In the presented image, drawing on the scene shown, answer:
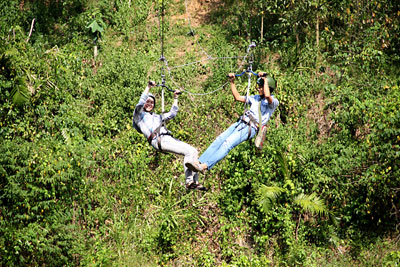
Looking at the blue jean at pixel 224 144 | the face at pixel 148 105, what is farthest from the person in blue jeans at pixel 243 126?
the face at pixel 148 105

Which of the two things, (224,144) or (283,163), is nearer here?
(224,144)

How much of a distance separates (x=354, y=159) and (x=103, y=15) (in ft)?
23.8

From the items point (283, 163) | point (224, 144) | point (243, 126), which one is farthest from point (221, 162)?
point (224, 144)

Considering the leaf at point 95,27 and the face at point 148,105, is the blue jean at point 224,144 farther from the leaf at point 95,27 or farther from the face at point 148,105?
the leaf at point 95,27

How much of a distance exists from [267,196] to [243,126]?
2923 millimetres

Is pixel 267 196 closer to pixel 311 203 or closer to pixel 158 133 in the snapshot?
pixel 311 203

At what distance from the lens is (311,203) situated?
39.0 feet

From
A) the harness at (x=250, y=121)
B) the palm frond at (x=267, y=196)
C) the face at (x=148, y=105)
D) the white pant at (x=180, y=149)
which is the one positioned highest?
the face at (x=148, y=105)

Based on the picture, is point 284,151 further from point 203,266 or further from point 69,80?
point 69,80

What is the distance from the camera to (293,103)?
13.3m

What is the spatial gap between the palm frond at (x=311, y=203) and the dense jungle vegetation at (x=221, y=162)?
45 mm

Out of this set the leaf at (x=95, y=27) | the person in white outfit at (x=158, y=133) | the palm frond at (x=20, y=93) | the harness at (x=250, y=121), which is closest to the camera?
the person in white outfit at (x=158, y=133)

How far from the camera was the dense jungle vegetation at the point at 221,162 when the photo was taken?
1210 cm

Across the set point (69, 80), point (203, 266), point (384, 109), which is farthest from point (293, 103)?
point (69, 80)
